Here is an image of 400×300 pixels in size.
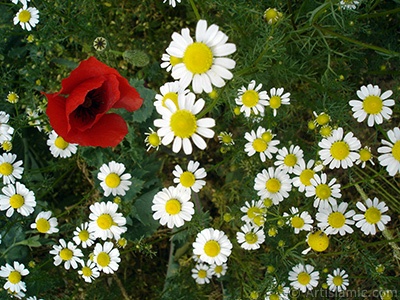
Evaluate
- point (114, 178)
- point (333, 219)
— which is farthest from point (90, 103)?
point (333, 219)

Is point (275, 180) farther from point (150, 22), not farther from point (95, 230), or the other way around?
point (150, 22)

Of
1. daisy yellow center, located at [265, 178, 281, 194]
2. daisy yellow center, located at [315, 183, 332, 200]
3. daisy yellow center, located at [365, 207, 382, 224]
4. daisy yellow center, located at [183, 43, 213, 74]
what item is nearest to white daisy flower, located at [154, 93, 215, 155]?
daisy yellow center, located at [183, 43, 213, 74]

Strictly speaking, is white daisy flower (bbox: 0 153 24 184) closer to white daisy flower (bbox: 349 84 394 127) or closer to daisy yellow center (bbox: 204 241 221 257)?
daisy yellow center (bbox: 204 241 221 257)

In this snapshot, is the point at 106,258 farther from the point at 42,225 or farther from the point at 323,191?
the point at 323,191

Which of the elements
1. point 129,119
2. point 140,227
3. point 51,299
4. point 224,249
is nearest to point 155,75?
point 129,119

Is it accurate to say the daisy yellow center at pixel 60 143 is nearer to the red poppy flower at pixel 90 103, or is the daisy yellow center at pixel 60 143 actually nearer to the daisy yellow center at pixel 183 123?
the red poppy flower at pixel 90 103

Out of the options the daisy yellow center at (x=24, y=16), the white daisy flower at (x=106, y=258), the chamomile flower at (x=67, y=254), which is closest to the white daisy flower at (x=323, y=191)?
the white daisy flower at (x=106, y=258)

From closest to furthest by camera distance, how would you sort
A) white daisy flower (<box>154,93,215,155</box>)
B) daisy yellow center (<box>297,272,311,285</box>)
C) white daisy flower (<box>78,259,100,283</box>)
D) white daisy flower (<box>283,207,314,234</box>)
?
white daisy flower (<box>154,93,215,155</box>) → white daisy flower (<box>283,207,314,234</box>) → daisy yellow center (<box>297,272,311,285</box>) → white daisy flower (<box>78,259,100,283</box>)
